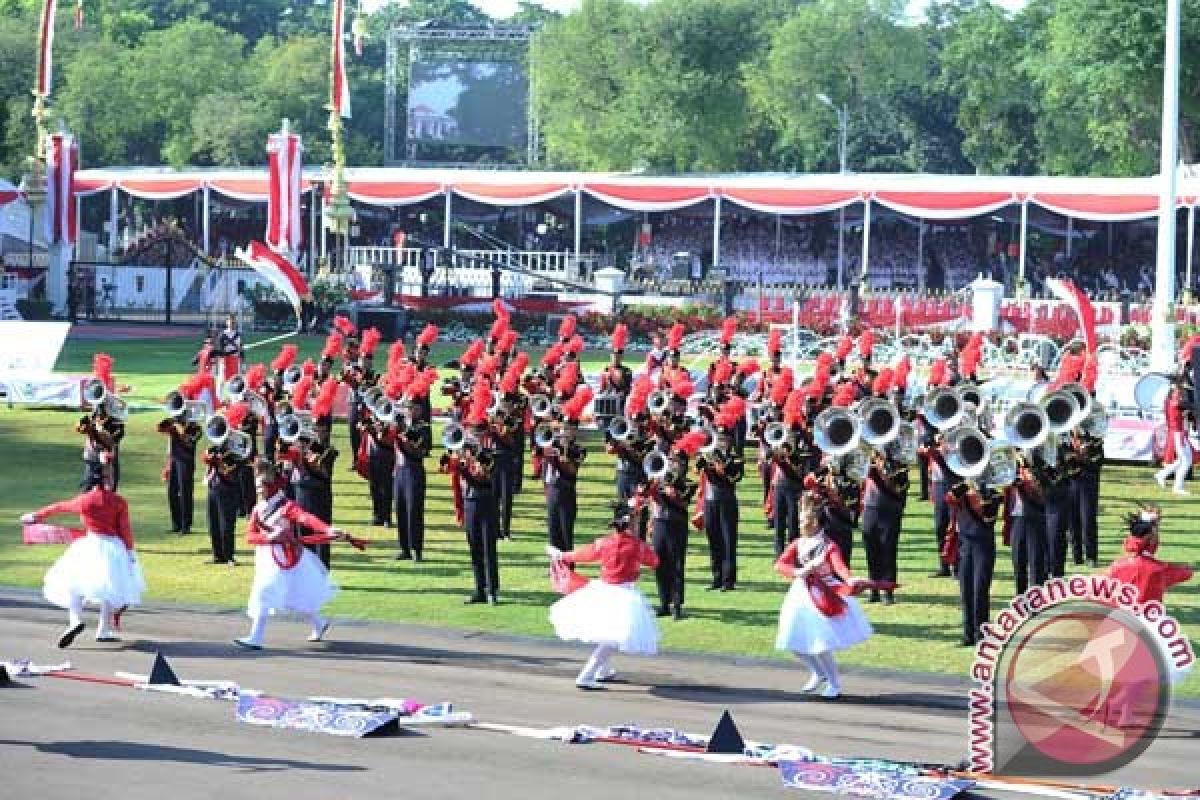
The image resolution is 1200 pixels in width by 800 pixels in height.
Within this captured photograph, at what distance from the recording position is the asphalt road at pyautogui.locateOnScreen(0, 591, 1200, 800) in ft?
43.0

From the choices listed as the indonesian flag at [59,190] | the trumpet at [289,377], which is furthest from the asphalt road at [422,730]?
the indonesian flag at [59,190]

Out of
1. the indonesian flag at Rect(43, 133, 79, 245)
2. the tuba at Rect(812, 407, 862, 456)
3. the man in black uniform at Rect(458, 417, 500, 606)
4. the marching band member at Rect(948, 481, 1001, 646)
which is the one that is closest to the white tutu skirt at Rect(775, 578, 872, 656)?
the marching band member at Rect(948, 481, 1001, 646)

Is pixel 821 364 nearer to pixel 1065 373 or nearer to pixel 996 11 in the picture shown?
pixel 1065 373

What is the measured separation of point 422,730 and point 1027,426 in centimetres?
709

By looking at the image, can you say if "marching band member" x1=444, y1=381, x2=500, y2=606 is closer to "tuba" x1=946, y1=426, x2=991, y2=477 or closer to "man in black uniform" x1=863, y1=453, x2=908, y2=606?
"man in black uniform" x1=863, y1=453, x2=908, y2=606

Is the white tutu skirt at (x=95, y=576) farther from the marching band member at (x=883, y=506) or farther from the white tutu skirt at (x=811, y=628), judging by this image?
the marching band member at (x=883, y=506)

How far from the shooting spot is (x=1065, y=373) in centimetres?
2438

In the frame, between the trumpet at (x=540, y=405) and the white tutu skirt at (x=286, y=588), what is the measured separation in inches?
267

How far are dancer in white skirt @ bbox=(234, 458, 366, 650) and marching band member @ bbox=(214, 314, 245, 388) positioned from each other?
12.3 metres

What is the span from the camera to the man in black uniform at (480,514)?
19859 mm

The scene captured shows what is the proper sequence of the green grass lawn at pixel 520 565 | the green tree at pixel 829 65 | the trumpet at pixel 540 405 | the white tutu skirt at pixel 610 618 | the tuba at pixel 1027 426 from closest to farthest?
1. the white tutu skirt at pixel 610 618
2. the green grass lawn at pixel 520 565
3. the tuba at pixel 1027 426
4. the trumpet at pixel 540 405
5. the green tree at pixel 829 65

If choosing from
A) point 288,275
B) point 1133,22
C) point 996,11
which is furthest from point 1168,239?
point 996,11

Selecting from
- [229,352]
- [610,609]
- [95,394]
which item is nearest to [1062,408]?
[610,609]

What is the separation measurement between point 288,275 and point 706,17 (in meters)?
38.8
